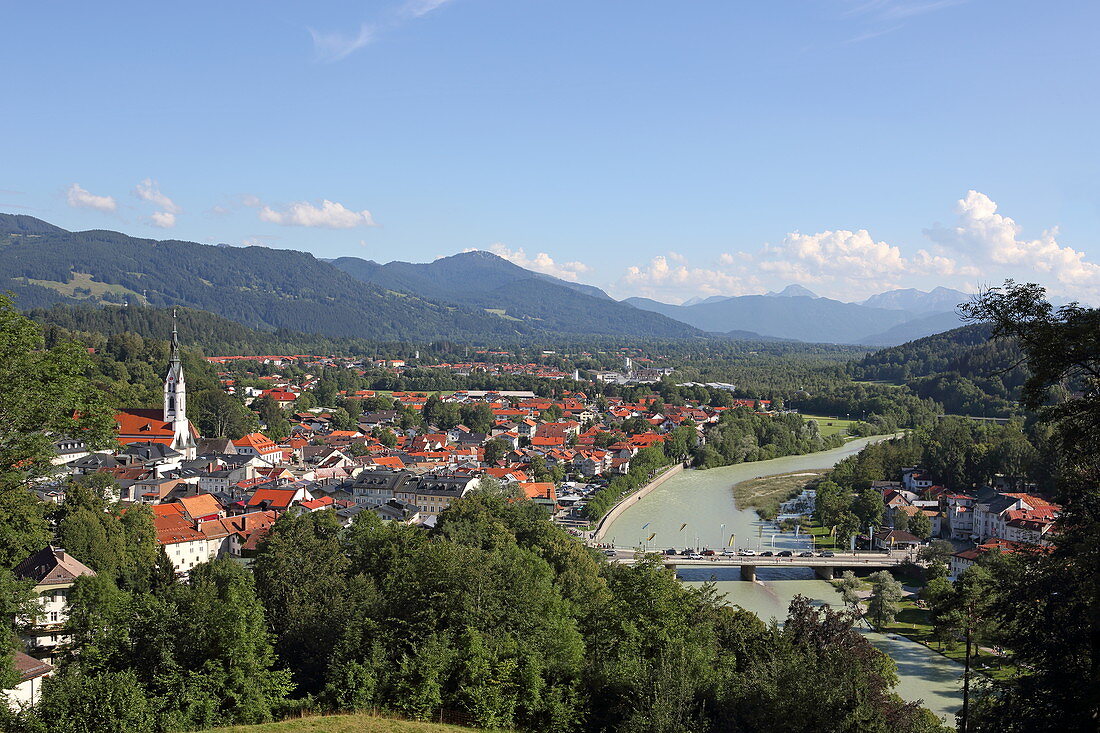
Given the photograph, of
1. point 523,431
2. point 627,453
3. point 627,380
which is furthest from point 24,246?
point 627,453

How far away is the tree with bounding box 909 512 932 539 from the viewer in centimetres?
2606

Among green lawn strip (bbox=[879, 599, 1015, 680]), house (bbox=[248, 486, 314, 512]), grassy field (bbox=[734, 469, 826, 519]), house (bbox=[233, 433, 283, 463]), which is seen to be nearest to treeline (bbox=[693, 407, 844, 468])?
grassy field (bbox=[734, 469, 826, 519])

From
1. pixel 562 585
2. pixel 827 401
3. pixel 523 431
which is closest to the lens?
pixel 562 585

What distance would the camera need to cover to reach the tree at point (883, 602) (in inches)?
734

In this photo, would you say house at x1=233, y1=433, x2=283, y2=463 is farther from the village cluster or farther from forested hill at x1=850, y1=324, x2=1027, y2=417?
forested hill at x1=850, y1=324, x2=1027, y2=417

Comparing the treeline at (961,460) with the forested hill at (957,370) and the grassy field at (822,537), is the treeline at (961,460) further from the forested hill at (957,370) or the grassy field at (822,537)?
the grassy field at (822,537)

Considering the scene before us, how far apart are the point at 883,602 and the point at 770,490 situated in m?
A: 16.0

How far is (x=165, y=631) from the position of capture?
28.2 ft

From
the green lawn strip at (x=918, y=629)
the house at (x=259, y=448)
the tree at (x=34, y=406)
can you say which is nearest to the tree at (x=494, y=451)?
the house at (x=259, y=448)

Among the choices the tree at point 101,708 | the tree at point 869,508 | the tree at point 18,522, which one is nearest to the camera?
the tree at point 101,708

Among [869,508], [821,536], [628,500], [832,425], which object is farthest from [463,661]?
[832,425]

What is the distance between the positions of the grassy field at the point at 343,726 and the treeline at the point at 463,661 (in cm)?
48

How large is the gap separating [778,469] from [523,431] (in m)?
17.3

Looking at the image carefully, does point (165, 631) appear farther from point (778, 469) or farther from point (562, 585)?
point (778, 469)
